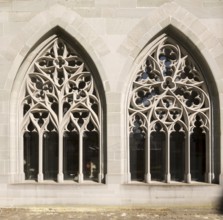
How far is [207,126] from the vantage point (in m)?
6.41

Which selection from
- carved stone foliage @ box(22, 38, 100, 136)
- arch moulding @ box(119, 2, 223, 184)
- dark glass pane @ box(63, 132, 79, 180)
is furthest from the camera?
dark glass pane @ box(63, 132, 79, 180)

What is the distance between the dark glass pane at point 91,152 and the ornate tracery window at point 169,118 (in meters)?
0.69

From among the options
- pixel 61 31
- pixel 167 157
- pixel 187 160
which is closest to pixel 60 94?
pixel 61 31

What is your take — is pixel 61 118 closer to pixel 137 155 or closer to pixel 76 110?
pixel 76 110

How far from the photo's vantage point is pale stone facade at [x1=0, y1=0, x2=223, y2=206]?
6.26 metres

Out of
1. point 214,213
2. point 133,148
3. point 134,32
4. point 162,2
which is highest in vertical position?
point 162,2

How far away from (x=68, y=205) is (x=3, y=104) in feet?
7.90

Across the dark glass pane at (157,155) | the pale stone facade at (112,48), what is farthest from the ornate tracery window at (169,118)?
the pale stone facade at (112,48)

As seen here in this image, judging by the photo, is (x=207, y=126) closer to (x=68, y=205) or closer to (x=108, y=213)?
(x=108, y=213)

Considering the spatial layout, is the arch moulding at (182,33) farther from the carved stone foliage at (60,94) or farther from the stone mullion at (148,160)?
the stone mullion at (148,160)

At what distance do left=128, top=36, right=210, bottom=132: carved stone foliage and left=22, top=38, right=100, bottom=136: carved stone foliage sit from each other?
881mm

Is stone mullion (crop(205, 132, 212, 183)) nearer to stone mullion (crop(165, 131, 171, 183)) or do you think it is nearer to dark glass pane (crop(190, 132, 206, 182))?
dark glass pane (crop(190, 132, 206, 182))

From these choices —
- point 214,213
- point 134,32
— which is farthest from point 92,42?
point 214,213

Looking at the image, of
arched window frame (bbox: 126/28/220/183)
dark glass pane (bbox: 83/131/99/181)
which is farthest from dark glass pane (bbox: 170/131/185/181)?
dark glass pane (bbox: 83/131/99/181)
